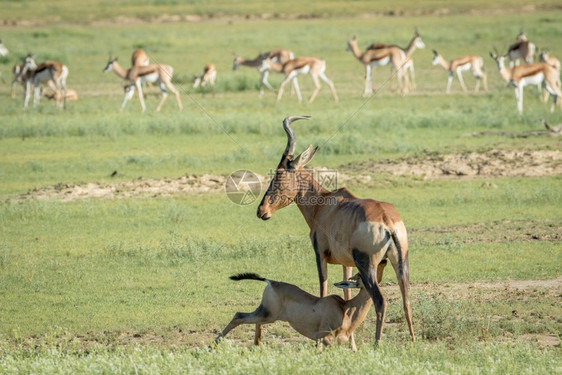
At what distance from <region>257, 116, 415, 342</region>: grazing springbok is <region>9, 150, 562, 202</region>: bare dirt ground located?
6.31 m

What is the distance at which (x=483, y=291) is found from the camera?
9.53 metres

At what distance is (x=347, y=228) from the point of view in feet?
26.0

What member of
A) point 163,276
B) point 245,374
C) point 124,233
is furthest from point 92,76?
point 245,374

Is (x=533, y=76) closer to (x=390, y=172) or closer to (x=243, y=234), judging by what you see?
(x=390, y=172)

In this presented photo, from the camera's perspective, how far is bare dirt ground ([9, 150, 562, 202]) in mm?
15211

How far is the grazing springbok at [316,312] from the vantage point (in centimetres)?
746

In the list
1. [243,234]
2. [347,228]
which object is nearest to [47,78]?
[243,234]

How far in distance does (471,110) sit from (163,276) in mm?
14414

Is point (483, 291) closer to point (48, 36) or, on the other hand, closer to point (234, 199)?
point (234, 199)

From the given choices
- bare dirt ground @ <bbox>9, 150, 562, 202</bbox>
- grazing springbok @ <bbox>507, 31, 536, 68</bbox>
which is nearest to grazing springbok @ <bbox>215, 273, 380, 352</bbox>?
bare dirt ground @ <bbox>9, 150, 562, 202</bbox>

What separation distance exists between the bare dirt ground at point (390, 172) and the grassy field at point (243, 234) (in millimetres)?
119

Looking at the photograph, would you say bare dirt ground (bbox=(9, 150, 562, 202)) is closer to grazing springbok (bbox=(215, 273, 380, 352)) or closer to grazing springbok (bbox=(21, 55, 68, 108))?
grazing springbok (bbox=(215, 273, 380, 352))

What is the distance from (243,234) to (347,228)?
4.79m

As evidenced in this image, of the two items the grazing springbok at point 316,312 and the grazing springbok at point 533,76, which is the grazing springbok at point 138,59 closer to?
the grazing springbok at point 533,76
